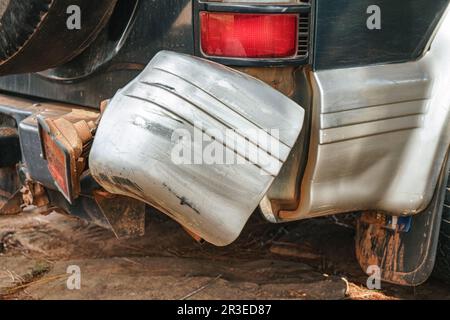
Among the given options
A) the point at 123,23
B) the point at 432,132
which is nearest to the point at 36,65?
the point at 123,23

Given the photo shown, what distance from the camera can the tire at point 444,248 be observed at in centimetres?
229

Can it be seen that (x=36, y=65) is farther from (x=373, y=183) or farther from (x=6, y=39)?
(x=373, y=183)

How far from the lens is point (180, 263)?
288 centimetres

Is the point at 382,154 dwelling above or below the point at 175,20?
below

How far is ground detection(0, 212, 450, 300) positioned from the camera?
2619 millimetres

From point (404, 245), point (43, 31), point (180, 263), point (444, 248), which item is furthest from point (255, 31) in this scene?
point (180, 263)

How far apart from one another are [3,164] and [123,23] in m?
0.86

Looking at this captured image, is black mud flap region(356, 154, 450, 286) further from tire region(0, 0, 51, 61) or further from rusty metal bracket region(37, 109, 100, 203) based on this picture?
tire region(0, 0, 51, 61)

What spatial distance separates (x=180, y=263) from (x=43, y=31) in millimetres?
1311

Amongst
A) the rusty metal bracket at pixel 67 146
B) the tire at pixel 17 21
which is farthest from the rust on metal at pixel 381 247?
the tire at pixel 17 21

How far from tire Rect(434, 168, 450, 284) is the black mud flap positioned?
8cm

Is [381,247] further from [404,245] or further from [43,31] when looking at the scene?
[43,31]

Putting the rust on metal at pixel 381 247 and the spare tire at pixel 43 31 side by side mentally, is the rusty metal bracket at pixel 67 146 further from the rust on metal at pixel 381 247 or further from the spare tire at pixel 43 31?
the rust on metal at pixel 381 247

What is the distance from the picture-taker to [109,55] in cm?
219
